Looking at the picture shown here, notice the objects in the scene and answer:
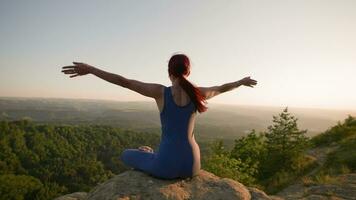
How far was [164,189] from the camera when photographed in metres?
5.26

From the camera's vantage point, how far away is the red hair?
16.8 ft

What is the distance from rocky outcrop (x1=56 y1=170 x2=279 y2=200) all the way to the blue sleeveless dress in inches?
9.4

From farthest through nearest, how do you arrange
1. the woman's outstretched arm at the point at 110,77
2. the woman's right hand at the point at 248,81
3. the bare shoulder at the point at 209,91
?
the woman's right hand at the point at 248,81
the bare shoulder at the point at 209,91
the woman's outstretched arm at the point at 110,77

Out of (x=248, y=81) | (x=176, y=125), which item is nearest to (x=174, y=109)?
(x=176, y=125)

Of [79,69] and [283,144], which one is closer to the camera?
[79,69]

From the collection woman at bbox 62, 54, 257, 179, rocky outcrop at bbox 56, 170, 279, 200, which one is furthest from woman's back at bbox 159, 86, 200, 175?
rocky outcrop at bbox 56, 170, 279, 200

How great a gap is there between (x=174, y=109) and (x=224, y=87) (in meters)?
1.33

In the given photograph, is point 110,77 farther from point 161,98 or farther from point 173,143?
point 173,143

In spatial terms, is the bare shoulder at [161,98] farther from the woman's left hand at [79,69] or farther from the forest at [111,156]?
the forest at [111,156]

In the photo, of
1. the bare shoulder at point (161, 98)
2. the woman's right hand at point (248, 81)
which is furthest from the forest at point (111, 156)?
the bare shoulder at point (161, 98)

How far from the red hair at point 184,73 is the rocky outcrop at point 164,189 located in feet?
4.79

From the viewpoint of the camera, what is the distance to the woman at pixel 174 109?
16.3 ft

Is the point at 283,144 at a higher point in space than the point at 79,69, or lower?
lower

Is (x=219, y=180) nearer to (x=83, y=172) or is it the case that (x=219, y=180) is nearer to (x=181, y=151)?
(x=181, y=151)
